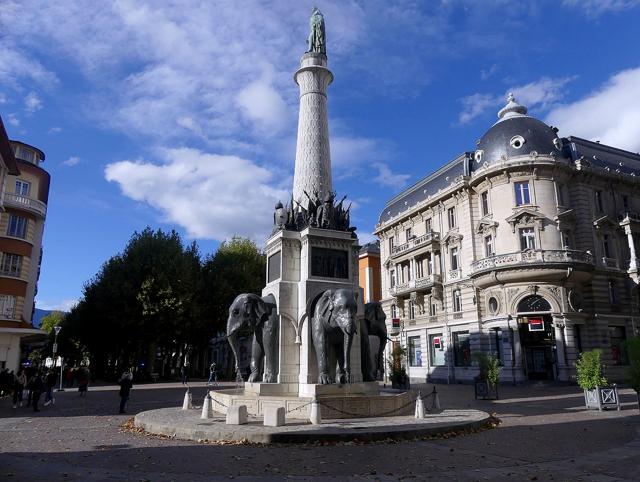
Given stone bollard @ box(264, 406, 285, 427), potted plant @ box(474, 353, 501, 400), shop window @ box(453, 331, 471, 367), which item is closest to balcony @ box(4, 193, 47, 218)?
stone bollard @ box(264, 406, 285, 427)

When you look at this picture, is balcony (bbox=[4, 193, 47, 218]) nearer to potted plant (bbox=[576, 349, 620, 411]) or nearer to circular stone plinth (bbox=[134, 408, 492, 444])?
circular stone plinth (bbox=[134, 408, 492, 444])

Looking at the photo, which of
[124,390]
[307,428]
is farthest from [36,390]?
[307,428]

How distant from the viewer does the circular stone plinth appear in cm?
1119

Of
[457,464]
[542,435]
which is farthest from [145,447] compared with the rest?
[542,435]

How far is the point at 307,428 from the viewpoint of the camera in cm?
1181

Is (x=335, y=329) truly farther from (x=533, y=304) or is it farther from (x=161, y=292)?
(x=161, y=292)

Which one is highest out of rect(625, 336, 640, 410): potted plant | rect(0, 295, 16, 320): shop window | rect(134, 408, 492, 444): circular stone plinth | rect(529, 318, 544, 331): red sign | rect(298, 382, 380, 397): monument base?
rect(0, 295, 16, 320): shop window

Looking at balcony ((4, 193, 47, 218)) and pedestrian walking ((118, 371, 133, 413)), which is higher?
balcony ((4, 193, 47, 218))

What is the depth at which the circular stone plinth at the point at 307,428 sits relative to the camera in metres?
11.2

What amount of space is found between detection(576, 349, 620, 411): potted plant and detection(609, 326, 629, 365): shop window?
842 inches

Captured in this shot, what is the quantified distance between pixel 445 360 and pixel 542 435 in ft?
104

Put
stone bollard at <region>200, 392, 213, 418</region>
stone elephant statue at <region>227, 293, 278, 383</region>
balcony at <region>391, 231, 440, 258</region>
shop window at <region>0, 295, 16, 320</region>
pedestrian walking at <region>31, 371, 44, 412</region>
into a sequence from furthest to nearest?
balcony at <region>391, 231, 440, 258</region> → shop window at <region>0, 295, 16, 320</region> → pedestrian walking at <region>31, 371, 44, 412</region> → stone elephant statue at <region>227, 293, 278, 383</region> → stone bollard at <region>200, 392, 213, 418</region>

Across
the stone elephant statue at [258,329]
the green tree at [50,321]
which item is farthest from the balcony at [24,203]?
the green tree at [50,321]

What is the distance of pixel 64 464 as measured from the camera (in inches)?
366
